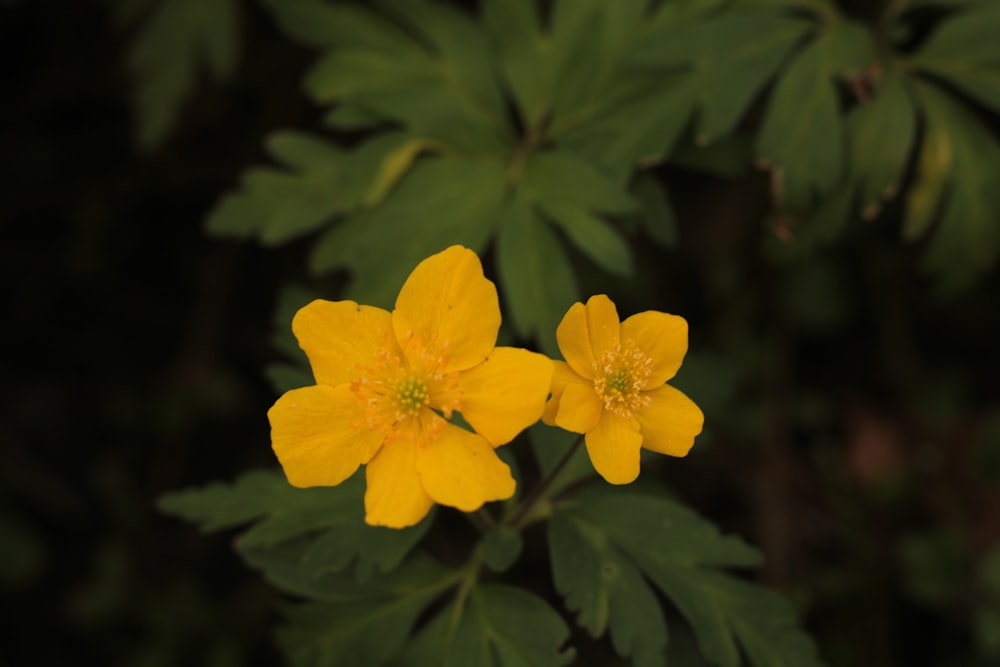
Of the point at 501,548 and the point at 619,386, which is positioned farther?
the point at 501,548

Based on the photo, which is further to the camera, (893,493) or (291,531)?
(893,493)

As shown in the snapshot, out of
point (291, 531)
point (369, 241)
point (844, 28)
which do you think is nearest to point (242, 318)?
point (369, 241)

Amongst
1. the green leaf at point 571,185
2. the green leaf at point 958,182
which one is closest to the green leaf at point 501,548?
the green leaf at point 571,185

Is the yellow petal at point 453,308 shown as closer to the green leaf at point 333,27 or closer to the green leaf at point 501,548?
the green leaf at point 501,548

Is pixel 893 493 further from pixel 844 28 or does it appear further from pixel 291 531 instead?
pixel 291 531

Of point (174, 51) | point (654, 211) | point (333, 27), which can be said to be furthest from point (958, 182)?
point (174, 51)

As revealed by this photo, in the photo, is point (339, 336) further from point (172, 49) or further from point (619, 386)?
point (172, 49)
